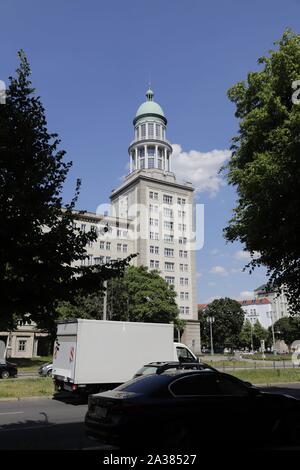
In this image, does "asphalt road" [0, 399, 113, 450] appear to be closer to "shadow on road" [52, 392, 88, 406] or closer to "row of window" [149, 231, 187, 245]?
"shadow on road" [52, 392, 88, 406]

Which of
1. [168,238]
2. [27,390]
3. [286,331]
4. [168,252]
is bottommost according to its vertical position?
[27,390]

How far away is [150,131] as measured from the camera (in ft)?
327

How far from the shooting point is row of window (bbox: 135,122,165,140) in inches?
3907

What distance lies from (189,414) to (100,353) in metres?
10.2

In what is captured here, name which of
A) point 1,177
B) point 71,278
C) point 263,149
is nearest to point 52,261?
point 71,278

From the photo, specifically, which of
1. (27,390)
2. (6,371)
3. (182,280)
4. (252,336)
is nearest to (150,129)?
(182,280)

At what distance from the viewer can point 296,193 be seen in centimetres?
1329

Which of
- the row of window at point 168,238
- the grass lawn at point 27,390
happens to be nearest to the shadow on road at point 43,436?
the grass lawn at point 27,390

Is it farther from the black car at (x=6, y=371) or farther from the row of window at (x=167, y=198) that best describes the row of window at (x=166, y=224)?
the black car at (x=6, y=371)

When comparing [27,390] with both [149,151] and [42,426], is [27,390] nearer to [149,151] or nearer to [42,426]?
[42,426]

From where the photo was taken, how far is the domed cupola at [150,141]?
9889 centimetres

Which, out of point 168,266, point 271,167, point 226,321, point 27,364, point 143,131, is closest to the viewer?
point 271,167

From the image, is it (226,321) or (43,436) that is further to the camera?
(226,321)

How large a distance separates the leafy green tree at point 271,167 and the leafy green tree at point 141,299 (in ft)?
128
